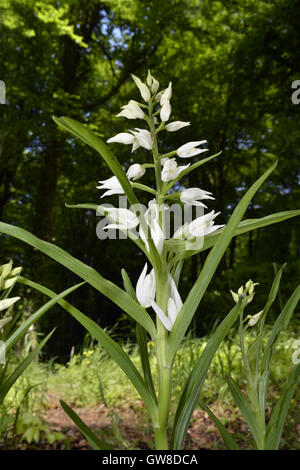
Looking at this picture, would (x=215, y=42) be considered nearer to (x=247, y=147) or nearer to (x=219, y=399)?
(x=247, y=147)

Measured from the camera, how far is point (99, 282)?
56 centimetres

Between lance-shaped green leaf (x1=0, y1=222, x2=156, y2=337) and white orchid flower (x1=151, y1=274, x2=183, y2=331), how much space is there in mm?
→ 19

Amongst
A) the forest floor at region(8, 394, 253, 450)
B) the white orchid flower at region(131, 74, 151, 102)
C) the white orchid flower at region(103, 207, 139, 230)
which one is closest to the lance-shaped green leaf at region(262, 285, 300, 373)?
the white orchid flower at region(103, 207, 139, 230)

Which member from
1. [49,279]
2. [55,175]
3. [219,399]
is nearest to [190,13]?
[55,175]

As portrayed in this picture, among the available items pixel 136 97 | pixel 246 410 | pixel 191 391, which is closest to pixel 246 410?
pixel 246 410

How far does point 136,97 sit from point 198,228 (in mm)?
7413

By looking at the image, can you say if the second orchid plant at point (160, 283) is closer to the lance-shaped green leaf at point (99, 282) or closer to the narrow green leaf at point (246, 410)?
the lance-shaped green leaf at point (99, 282)

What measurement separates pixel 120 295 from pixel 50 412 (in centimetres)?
285

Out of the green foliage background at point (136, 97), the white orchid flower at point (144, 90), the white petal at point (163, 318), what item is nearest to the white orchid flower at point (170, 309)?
the white petal at point (163, 318)

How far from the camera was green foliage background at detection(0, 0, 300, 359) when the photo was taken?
5.30 metres

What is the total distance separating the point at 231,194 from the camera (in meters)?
9.56

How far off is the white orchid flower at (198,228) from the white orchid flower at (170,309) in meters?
0.07

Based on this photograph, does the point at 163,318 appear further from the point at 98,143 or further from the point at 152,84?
the point at 152,84

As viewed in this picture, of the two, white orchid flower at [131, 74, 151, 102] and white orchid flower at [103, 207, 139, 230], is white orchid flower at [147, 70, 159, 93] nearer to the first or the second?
white orchid flower at [131, 74, 151, 102]
